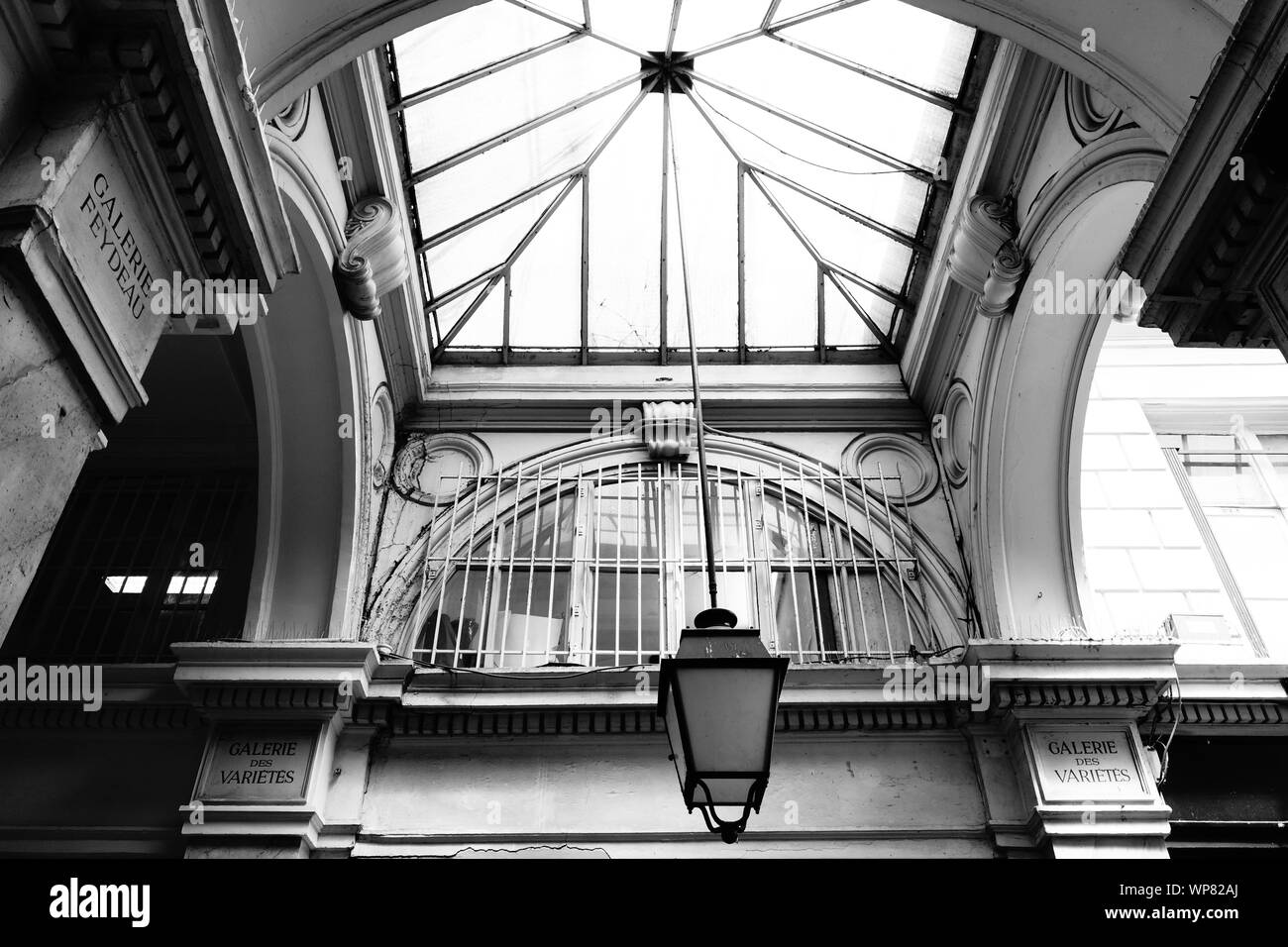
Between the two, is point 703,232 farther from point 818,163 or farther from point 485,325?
point 485,325

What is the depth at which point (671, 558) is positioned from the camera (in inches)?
283

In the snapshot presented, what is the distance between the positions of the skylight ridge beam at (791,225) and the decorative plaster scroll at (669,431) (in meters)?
1.64

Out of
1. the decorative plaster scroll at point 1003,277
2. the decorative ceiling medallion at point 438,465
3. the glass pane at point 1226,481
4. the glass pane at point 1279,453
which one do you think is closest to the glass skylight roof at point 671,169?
the decorative ceiling medallion at point 438,465

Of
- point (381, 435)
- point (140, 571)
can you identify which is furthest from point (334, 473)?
point (140, 571)

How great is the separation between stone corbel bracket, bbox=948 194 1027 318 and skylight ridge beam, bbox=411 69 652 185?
8.61ft

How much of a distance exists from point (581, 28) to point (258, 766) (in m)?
5.22

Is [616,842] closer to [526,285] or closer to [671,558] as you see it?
[671,558]

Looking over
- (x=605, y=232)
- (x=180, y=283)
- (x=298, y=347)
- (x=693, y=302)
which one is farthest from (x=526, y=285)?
(x=180, y=283)

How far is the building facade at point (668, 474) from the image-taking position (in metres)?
5.75

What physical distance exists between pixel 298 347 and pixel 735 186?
11.9 feet

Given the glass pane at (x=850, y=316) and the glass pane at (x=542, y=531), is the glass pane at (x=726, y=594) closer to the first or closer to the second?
the glass pane at (x=542, y=531)

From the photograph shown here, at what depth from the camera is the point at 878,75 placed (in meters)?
6.91
